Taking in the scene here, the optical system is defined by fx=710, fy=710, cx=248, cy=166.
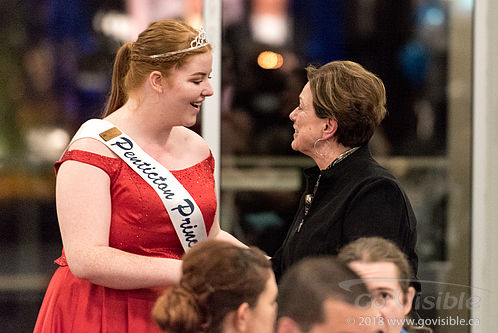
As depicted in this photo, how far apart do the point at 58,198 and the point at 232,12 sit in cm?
176

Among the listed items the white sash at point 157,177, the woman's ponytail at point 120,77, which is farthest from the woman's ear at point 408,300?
the woman's ponytail at point 120,77

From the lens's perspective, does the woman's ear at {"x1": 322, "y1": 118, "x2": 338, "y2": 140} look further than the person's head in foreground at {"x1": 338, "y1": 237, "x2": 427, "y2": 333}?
Yes

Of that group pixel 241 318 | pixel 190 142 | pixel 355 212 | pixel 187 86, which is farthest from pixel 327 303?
pixel 190 142

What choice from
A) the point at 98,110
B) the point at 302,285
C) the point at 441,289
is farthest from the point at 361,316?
the point at 98,110

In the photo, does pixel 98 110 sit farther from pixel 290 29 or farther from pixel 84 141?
pixel 84 141

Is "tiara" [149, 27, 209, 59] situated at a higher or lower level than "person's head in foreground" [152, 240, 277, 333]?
higher

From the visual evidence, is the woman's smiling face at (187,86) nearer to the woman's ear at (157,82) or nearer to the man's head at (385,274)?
the woman's ear at (157,82)

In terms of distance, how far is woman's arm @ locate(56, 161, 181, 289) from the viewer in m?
1.97

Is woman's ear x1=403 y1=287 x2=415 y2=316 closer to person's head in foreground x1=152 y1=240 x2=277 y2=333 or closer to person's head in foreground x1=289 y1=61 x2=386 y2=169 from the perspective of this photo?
person's head in foreground x1=152 y1=240 x2=277 y2=333

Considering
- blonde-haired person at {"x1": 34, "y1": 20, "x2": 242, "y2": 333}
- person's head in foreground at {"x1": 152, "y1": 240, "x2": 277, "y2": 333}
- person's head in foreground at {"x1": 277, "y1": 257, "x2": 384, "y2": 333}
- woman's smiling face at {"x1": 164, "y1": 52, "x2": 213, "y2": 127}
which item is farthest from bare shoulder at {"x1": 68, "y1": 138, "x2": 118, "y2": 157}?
person's head in foreground at {"x1": 277, "y1": 257, "x2": 384, "y2": 333}

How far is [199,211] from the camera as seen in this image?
7.39ft

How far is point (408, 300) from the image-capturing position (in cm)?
154

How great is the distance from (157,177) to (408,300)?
94 cm

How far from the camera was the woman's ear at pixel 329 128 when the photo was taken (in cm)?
214
